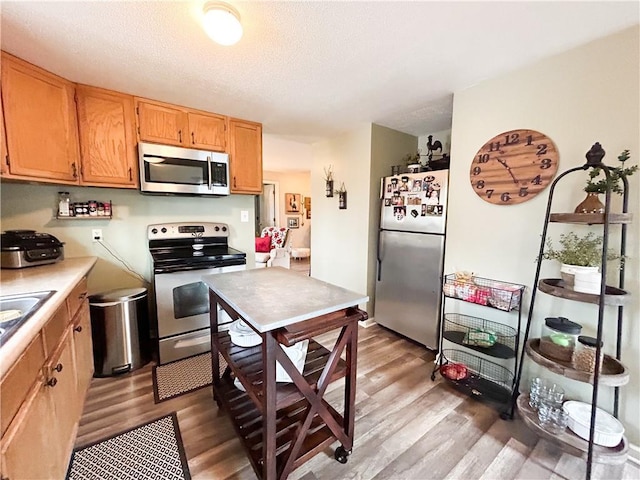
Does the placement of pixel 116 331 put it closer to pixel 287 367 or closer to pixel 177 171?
pixel 177 171

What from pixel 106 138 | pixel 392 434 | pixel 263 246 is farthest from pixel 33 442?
pixel 263 246

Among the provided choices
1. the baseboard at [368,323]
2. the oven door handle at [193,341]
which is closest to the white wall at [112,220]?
the oven door handle at [193,341]

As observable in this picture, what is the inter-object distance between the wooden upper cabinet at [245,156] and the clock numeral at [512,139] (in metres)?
2.30

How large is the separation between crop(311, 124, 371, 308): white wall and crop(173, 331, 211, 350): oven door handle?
67.1 inches

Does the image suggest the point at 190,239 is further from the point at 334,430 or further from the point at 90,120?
the point at 334,430

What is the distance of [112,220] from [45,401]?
184 cm

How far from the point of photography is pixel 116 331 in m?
2.19

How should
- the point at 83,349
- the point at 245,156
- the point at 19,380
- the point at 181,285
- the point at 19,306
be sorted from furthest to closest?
the point at 245,156 < the point at 181,285 < the point at 83,349 < the point at 19,306 < the point at 19,380

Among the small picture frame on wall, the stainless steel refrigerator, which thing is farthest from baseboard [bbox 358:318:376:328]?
the small picture frame on wall

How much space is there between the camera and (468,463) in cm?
147

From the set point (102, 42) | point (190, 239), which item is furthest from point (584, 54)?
point (190, 239)

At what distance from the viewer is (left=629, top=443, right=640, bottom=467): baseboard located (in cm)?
149

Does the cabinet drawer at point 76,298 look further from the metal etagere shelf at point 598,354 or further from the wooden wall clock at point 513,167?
the wooden wall clock at point 513,167

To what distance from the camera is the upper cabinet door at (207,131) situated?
8.64 ft
